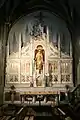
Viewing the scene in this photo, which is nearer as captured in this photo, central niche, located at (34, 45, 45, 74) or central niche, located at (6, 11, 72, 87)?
central niche, located at (6, 11, 72, 87)

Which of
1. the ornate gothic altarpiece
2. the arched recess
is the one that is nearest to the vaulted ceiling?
the arched recess

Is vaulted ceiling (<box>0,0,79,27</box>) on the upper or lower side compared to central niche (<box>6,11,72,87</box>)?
upper

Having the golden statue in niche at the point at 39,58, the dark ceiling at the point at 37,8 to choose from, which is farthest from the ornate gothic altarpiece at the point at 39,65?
the dark ceiling at the point at 37,8

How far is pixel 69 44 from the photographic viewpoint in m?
20.8

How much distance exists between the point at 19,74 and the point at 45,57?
245cm

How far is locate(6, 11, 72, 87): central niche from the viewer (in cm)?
2011

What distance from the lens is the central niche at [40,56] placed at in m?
20.1

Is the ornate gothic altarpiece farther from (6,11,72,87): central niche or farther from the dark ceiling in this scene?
the dark ceiling

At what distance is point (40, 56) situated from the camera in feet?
67.2

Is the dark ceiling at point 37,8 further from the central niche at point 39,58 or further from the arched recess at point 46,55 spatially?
the central niche at point 39,58

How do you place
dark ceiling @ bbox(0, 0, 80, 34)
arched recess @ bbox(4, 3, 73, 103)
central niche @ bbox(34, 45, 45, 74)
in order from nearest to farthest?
dark ceiling @ bbox(0, 0, 80, 34) < arched recess @ bbox(4, 3, 73, 103) < central niche @ bbox(34, 45, 45, 74)

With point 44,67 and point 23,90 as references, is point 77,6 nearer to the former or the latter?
point 44,67

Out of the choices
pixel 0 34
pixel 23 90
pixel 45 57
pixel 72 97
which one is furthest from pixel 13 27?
pixel 72 97

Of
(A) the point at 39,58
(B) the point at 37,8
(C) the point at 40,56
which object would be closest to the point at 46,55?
(C) the point at 40,56
